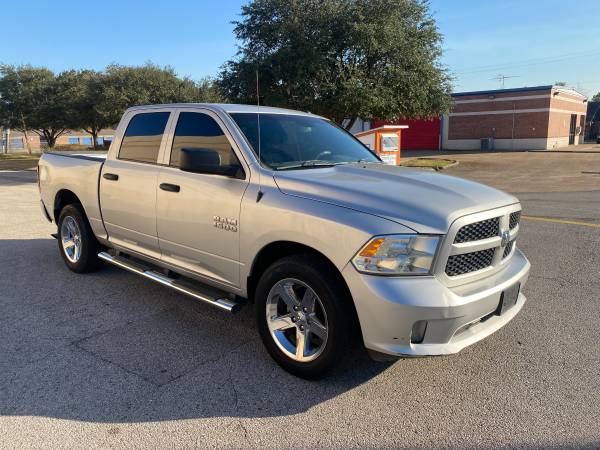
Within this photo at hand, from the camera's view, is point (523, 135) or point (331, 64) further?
point (523, 135)

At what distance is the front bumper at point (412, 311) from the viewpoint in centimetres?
286

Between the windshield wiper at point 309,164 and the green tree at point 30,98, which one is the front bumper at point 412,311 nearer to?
the windshield wiper at point 309,164

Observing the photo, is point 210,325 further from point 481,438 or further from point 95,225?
point 481,438

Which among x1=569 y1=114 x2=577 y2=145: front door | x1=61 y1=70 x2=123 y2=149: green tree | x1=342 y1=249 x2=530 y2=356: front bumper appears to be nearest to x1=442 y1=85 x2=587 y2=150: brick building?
x1=569 y1=114 x2=577 y2=145: front door

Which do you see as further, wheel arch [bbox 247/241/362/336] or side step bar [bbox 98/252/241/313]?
side step bar [bbox 98/252/241/313]

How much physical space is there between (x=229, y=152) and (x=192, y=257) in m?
0.95

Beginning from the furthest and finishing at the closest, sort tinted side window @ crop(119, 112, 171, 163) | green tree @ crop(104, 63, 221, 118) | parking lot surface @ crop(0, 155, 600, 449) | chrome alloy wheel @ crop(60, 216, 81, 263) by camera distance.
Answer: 1. green tree @ crop(104, 63, 221, 118)
2. chrome alloy wheel @ crop(60, 216, 81, 263)
3. tinted side window @ crop(119, 112, 171, 163)
4. parking lot surface @ crop(0, 155, 600, 449)

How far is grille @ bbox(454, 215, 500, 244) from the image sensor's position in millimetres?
3080

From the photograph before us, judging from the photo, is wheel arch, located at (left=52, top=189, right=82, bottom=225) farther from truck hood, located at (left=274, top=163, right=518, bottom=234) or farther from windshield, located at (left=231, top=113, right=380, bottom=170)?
truck hood, located at (left=274, top=163, right=518, bottom=234)

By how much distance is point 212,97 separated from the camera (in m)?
35.4

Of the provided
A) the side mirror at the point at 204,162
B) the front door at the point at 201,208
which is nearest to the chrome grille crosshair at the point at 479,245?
the front door at the point at 201,208

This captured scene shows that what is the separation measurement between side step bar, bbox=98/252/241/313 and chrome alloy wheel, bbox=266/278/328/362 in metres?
0.37

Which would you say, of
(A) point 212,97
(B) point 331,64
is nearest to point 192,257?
(B) point 331,64

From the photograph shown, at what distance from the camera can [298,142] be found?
168 inches
